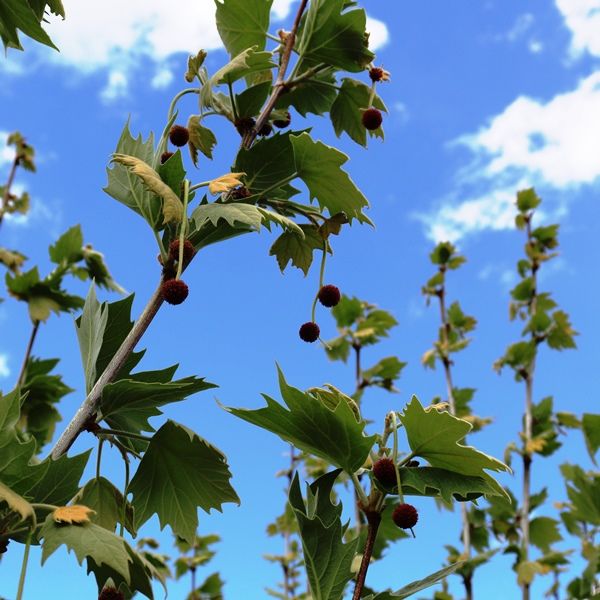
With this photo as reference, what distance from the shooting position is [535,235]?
8734 mm

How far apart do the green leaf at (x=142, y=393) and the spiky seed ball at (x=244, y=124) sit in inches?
39.5

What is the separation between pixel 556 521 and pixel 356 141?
235 inches

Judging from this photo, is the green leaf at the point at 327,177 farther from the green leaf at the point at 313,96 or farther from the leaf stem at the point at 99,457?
the leaf stem at the point at 99,457

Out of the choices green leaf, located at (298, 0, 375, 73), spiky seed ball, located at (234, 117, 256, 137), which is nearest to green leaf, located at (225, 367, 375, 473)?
spiky seed ball, located at (234, 117, 256, 137)

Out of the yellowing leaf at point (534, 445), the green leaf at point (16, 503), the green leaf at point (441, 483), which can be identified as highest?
the yellowing leaf at point (534, 445)

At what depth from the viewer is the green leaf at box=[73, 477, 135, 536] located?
7.30 feet

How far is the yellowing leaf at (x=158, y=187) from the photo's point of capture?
209 centimetres

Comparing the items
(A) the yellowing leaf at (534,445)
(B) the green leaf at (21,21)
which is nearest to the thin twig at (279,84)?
(B) the green leaf at (21,21)

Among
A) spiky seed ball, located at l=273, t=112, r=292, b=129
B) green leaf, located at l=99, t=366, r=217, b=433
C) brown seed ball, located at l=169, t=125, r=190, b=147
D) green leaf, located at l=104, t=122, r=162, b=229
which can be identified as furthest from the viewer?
spiky seed ball, located at l=273, t=112, r=292, b=129

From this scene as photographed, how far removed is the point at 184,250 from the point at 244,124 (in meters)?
0.74

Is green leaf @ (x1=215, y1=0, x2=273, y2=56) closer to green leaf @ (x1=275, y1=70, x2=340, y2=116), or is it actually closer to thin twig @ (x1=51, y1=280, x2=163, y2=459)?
green leaf @ (x1=275, y1=70, x2=340, y2=116)

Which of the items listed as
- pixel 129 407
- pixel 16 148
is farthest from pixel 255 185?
pixel 16 148

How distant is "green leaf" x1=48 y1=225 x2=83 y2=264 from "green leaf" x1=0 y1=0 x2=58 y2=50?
13.7 feet

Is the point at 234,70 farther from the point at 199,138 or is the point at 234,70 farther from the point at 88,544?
the point at 88,544
